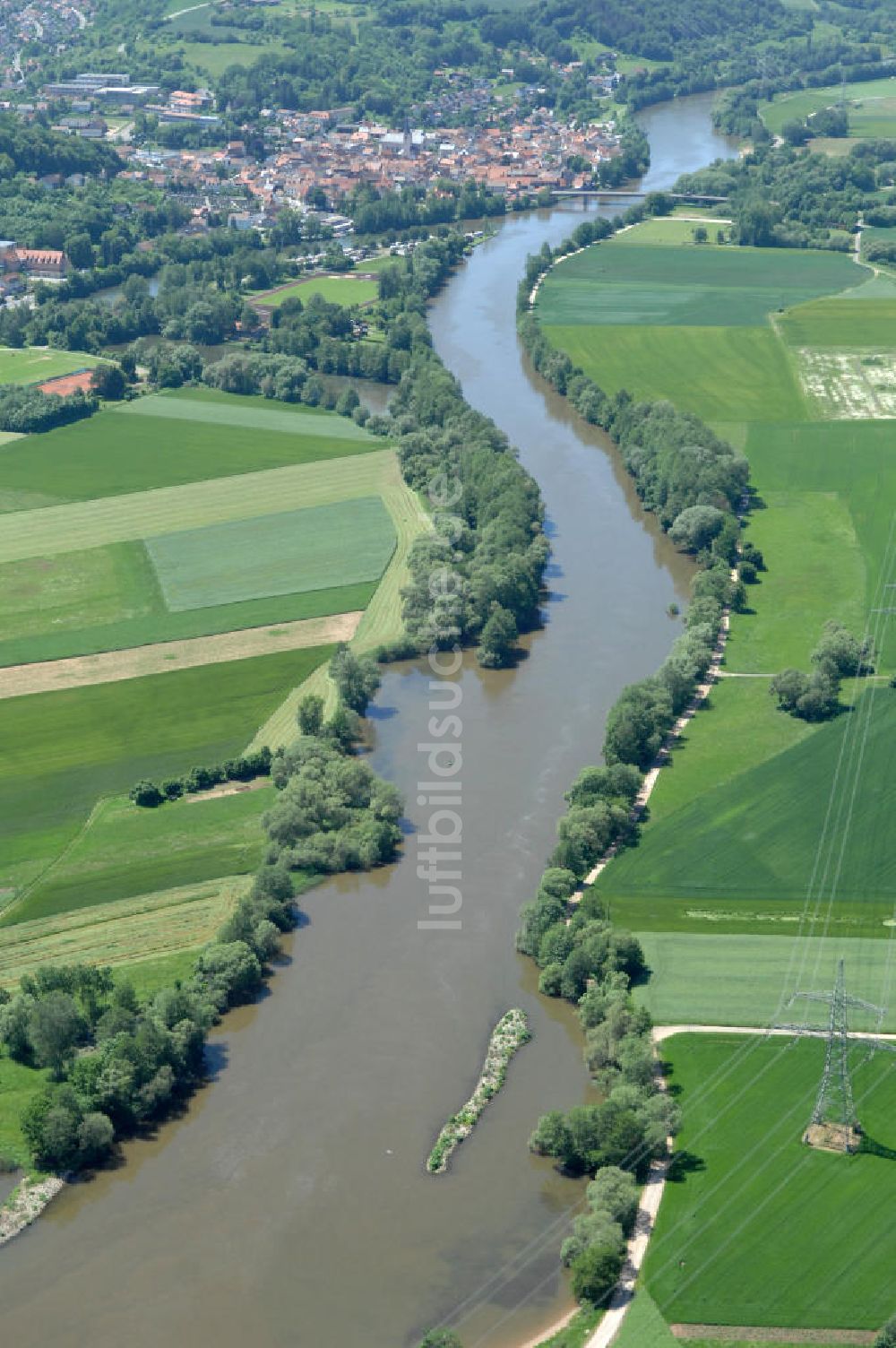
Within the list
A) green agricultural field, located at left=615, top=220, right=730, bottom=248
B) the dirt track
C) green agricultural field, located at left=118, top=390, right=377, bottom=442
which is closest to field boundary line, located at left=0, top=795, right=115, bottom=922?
the dirt track

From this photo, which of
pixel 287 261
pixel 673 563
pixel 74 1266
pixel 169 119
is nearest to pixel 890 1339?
pixel 74 1266

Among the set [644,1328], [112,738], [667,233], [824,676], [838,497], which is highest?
[667,233]

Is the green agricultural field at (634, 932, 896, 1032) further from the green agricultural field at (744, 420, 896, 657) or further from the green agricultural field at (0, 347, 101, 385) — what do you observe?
the green agricultural field at (0, 347, 101, 385)

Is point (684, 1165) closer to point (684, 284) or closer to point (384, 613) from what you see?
point (384, 613)

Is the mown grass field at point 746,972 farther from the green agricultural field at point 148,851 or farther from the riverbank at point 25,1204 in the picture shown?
the riverbank at point 25,1204

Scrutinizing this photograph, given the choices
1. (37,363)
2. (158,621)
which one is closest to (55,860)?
(158,621)
